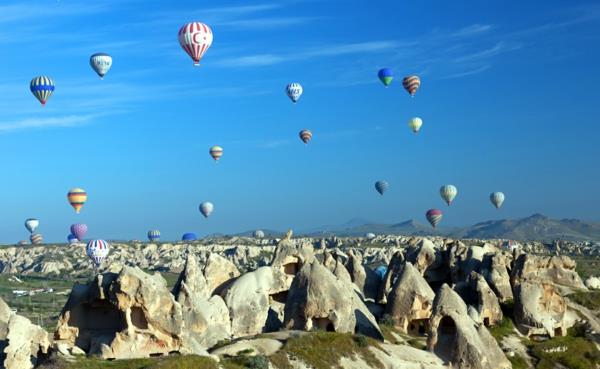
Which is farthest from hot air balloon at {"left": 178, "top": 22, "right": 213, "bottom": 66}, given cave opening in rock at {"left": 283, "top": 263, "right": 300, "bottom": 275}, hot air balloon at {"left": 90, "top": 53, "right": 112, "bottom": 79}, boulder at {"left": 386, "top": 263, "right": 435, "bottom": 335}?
boulder at {"left": 386, "top": 263, "right": 435, "bottom": 335}

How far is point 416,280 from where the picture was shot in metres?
47.9

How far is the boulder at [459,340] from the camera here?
39844 millimetres

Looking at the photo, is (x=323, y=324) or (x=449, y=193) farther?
(x=449, y=193)

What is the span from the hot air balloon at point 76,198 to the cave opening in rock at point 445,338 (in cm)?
8658

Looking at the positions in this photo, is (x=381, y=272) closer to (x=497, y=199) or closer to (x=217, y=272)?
(x=217, y=272)

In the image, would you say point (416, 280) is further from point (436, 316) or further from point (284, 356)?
point (284, 356)

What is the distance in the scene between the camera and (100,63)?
97.1m

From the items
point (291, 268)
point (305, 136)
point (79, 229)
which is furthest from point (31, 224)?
point (291, 268)

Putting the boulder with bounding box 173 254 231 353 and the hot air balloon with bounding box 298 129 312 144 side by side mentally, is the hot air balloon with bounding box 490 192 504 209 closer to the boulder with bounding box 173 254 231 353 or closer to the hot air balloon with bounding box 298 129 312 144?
the hot air balloon with bounding box 298 129 312 144

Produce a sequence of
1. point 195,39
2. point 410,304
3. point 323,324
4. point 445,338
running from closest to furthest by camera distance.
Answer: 1. point 445,338
2. point 323,324
3. point 410,304
4. point 195,39

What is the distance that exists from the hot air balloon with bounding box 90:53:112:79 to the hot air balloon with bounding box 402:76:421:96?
39896mm

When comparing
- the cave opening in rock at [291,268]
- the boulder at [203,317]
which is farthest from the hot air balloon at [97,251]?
the boulder at [203,317]

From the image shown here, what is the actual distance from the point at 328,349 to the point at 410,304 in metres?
12.1

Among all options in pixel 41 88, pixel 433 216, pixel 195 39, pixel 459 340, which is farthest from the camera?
pixel 433 216
